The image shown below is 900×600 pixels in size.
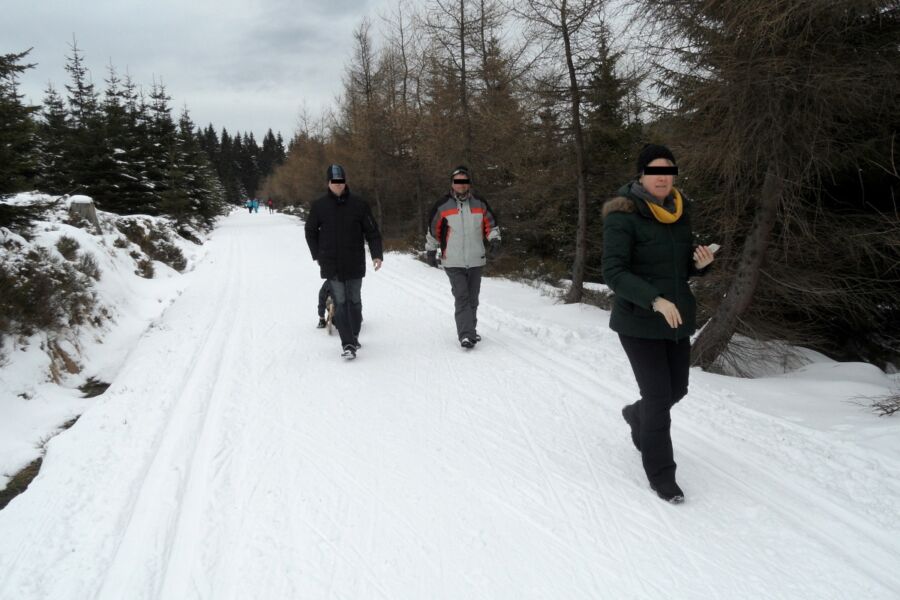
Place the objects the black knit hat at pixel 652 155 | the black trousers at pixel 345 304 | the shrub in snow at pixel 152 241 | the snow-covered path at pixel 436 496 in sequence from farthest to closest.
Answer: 1. the shrub in snow at pixel 152 241
2. the black trousers at pixel 345 304
3. the black knit hat at pixel 652 155
4. the snow-covered path at pixel 436 496

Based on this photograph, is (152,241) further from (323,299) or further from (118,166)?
(323,299)

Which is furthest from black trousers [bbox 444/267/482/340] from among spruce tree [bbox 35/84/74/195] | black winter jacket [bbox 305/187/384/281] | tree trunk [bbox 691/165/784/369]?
spruce tree [bbox 35/84/74/195]

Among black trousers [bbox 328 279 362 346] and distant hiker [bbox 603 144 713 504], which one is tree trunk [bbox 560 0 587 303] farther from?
distant hiker [bbox 603 144 713 504]

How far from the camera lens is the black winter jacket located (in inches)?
237

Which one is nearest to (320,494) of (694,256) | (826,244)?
(694,256)

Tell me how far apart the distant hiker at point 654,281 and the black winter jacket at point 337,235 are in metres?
3.61

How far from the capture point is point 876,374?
5.43 metres

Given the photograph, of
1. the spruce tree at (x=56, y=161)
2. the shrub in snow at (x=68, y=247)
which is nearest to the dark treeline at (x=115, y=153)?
the spruce tree at (x=56, y=161)

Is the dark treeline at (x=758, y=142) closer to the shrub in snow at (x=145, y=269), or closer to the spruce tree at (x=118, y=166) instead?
the shrub in snow at (x=145, y=269)

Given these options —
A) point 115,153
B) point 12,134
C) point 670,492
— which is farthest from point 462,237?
point 115,153

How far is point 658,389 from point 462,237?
11.5 ft

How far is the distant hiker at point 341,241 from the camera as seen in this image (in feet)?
19.7

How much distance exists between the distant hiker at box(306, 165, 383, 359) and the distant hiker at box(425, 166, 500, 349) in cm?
78

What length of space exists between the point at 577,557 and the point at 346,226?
14.6 ft
